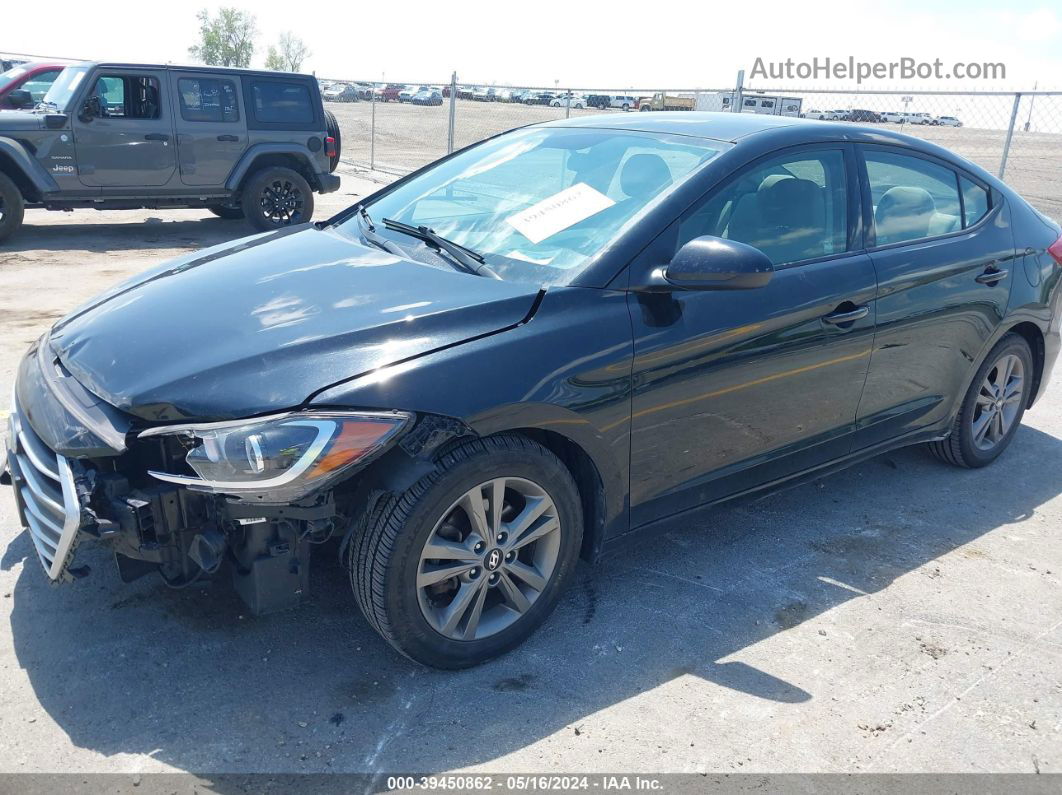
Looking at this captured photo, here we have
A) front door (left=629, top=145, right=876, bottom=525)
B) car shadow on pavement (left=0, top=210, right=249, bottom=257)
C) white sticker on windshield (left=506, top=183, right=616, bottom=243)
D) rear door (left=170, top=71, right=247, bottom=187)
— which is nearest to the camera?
front door (left=629, top=145, right=876, bottom=525)

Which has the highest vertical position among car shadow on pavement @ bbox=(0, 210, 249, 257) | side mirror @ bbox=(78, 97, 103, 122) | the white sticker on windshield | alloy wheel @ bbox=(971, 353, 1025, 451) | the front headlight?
side mirror @ bbox=(78, 97, 103, 122)

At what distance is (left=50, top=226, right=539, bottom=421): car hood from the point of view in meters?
2.54

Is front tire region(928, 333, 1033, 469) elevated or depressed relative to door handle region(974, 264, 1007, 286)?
depressed

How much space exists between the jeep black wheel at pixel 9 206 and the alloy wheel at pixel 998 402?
913 cm

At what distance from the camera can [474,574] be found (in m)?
2.83

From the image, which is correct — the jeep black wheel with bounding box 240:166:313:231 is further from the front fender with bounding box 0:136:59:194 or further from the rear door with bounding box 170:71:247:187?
the front fender with bounding box 0:136:59:194

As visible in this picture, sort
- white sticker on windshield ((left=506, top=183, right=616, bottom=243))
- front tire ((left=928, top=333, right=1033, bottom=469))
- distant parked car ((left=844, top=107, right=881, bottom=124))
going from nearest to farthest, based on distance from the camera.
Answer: white sticker on windshield ((left=506, top=183, right=616, bottom=243))
front tire ((left=928, top=333, right=1033, bottom=469))
distant parked car ((left=844, top=107, right=881, bottom=124))

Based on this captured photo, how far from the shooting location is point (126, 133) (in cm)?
986

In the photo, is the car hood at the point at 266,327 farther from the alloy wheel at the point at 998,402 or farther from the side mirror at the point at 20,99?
the side mirror at the point at 20,99

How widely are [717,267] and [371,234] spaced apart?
146 cm

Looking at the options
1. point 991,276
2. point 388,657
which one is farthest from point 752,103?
point 388,657

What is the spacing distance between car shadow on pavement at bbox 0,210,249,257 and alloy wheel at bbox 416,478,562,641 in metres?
8.30

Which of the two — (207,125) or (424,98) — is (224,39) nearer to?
(424,98)

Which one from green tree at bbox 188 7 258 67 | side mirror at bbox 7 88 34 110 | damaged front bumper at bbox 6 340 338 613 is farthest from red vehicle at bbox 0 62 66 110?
green tree at bbox 188 7 258 67
